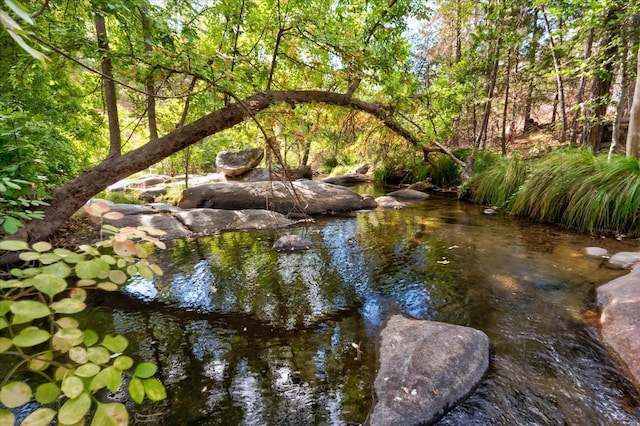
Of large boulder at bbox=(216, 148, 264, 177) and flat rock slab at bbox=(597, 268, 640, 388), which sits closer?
flat rock slab at bbox=(597, 268, 640, 388)

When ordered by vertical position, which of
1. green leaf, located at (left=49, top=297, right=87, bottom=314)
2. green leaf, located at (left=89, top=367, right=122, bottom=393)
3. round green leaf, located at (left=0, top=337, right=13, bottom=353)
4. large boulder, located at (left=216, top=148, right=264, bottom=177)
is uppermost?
large boulder, located at (left=216, top=148, right=264, bottom=177)

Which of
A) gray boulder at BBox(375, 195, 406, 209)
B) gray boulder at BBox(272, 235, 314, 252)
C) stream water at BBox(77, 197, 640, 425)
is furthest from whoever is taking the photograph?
gray boulder at BBox(375, 195, 406, 209)

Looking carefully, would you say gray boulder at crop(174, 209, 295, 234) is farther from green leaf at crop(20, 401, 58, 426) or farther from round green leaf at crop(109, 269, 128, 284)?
green leaf at crop(20, 401, 58, 426)

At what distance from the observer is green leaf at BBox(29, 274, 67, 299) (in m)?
0.70

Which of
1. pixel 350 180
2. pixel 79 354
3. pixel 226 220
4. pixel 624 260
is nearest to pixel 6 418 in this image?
pixel 79 354

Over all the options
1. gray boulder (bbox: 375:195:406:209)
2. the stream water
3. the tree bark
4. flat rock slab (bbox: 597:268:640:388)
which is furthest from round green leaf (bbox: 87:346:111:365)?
gray boulder (bbox: 375:195:406:209)

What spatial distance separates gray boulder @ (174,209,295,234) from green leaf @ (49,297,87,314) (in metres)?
5.47

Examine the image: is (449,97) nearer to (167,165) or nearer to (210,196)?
(210,196)

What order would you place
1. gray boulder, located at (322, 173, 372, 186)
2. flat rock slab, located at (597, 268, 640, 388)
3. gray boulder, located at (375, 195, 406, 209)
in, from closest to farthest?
1. flat rock slab, located at (597, 268, 640, 388)
2. gray boulder, located at (375, 195, 406, 209)
3. gray boulder, located at (322, 173, 372, 186)

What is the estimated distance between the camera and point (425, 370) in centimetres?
200

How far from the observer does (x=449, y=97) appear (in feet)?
19.1

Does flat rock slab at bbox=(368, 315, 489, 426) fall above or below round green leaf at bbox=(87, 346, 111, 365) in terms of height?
below

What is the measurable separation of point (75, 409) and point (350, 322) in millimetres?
2423

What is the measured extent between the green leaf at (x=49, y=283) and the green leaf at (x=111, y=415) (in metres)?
0.28
